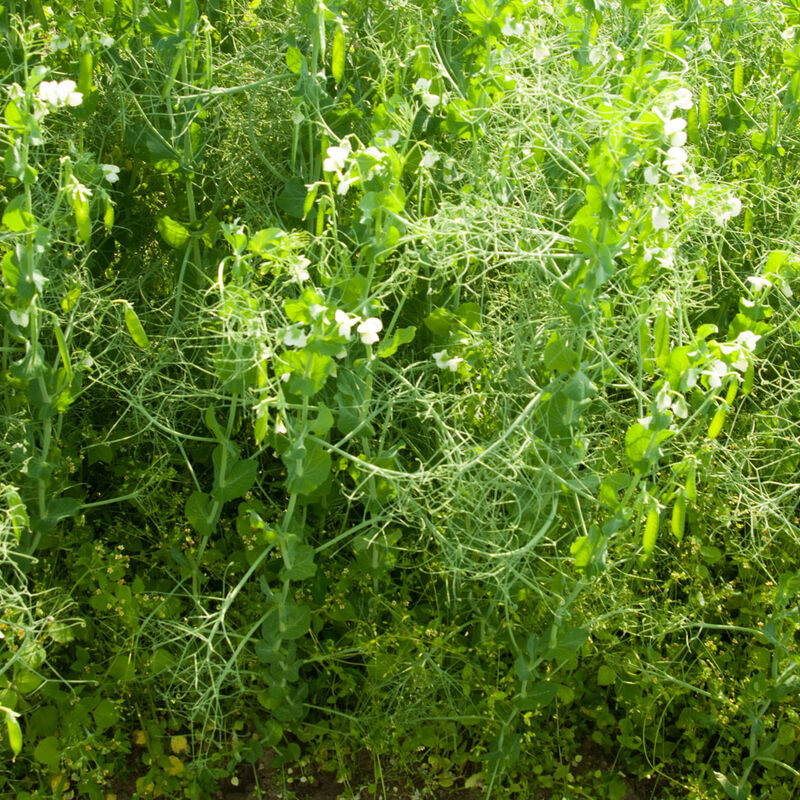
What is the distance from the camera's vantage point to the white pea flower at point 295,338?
1619 mm

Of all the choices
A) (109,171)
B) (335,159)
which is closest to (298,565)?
(335,159)

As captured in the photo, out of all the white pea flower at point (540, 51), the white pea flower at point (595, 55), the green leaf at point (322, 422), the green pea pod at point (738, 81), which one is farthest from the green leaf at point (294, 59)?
the green pea pod at point (738, 81)

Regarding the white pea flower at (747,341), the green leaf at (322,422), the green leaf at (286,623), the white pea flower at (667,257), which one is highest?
the white pea flower at (667,257)

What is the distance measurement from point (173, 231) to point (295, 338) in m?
0.63

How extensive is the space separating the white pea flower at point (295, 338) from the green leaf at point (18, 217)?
1.60 ft

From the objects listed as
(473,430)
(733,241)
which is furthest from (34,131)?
(733,241)

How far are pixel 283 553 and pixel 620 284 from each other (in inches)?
33.5

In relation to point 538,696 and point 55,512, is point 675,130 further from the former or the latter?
point 55,512

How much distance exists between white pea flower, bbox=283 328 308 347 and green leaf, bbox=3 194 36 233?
0.49 meters

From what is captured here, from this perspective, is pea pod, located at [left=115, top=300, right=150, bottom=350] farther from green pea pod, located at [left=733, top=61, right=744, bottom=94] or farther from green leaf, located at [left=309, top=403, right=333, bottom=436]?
green pea pod, located at [left=733, top=61, right=744, bottom=94]

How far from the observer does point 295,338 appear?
1.63m

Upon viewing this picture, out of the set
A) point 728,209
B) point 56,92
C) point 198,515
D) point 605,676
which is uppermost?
point 56,92

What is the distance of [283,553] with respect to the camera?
1814 millimetres

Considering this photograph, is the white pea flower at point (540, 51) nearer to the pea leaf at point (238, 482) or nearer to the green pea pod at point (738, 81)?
the green pea pod at point (738, 81)
